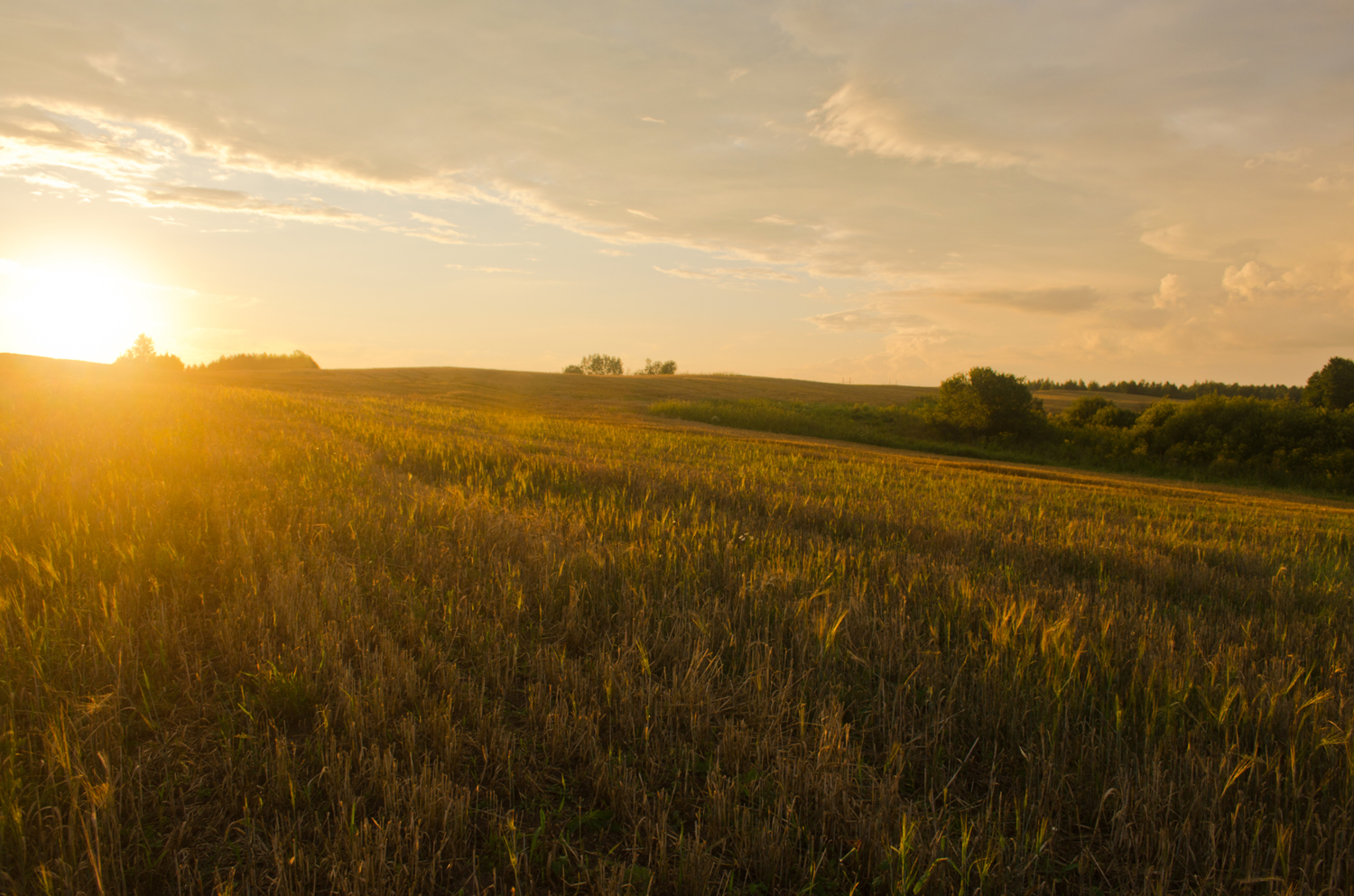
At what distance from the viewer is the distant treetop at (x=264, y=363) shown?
55.0m

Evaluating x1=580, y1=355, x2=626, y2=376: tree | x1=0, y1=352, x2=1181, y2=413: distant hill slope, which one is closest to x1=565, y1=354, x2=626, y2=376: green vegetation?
x1=580, y1=355, x2=626, y2=376: tree

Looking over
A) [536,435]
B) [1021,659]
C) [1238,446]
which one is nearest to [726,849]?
[1021,659]

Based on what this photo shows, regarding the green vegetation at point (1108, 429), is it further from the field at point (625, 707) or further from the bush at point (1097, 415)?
the field at point (625, 707)

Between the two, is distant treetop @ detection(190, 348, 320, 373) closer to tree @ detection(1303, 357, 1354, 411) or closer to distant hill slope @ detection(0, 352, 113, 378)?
distant hill slope @ detection(0, 352, 113, 378)

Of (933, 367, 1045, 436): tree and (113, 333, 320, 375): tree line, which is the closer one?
(933, 367, 1045, 436): tree

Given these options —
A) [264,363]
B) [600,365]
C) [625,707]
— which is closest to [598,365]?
[600,365]

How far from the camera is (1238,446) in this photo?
29.5 metres

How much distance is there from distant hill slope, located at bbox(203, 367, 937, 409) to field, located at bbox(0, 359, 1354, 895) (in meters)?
30.8

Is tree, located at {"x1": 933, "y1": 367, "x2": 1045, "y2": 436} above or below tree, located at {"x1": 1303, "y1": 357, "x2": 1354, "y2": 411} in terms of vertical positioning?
below

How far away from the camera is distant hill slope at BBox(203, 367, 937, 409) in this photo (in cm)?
3909

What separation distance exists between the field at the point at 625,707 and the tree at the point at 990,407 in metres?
33.5

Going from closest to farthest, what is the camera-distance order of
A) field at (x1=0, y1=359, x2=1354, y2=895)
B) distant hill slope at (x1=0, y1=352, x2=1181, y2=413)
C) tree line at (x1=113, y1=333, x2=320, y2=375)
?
field at (x1=0, y1=359, x2=1354, y2=895) < distant hill slope at (x1=0, y1=352, x2=1181, y2=413) < tree line at (x1=113, y1=333, x2=320, y2=375)

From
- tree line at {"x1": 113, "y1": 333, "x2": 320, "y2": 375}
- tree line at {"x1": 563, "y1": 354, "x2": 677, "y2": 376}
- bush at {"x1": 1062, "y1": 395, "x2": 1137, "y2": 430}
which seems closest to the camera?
bush at {"x1": 1062, "y1": 395, "x2": 1137, "y2": 430}

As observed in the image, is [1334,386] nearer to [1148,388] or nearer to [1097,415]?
[1097,415]
